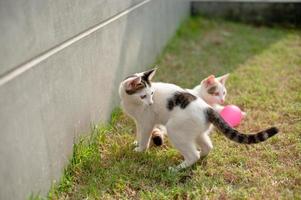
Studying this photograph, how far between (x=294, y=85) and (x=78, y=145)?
10.4 ft

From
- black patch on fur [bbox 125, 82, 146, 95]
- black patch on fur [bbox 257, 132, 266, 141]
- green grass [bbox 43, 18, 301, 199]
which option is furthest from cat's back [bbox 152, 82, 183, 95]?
black patch on fur [bbox 257, 132, 266, 141]

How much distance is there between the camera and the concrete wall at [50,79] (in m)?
2.33

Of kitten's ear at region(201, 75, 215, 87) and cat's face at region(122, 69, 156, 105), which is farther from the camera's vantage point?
kitten's ear at region(201, 75, 215, 87)

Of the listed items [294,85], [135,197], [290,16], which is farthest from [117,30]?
[290,16]

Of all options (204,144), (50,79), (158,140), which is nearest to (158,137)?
(158,140)

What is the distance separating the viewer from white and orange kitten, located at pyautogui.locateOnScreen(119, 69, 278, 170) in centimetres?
322

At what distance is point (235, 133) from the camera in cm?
318

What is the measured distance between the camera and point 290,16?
9102 millimetres

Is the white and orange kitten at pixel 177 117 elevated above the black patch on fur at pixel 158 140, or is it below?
above

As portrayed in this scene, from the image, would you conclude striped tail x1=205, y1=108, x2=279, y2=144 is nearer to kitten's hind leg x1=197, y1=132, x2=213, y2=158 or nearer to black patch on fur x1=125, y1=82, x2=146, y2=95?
kitten's hind leg x1=197, y1=132, x2=213, y2=158

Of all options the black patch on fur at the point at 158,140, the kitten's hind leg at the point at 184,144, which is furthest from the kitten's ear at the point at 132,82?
the black patch on fur at the point at 158,140

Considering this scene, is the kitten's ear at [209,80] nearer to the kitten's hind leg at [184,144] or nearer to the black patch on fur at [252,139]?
the kitten's hind leg at [184,144]

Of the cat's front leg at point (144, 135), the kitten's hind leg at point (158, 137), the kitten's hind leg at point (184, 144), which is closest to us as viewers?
the kitten's hind leg at point (184, 144)

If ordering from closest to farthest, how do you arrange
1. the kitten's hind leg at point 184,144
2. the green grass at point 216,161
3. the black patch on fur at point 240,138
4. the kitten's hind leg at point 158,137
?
the green grass at point 216,161, the black patch on fur at point 240,138, the kitten's hind leg at point 184,144, the kitten's hind leg at point 158,137
